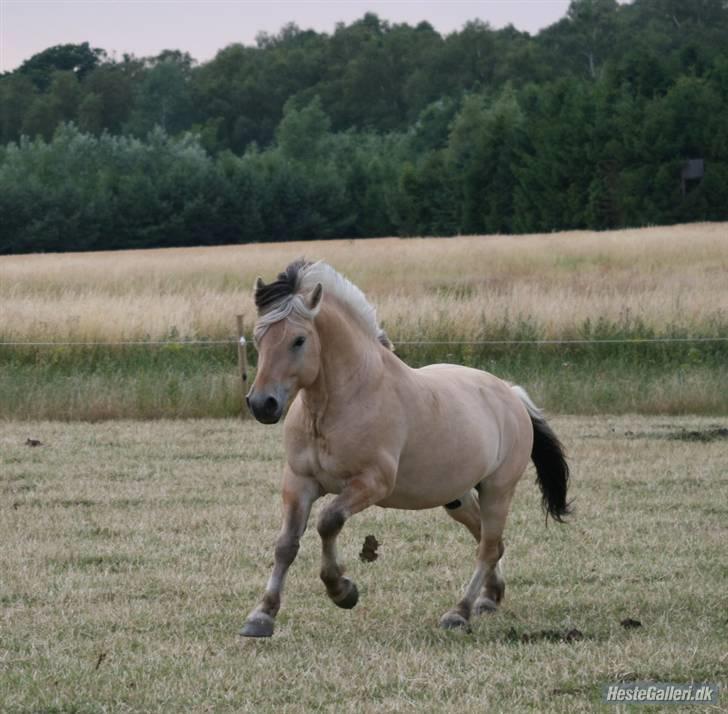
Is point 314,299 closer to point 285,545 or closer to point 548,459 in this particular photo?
point 285,545

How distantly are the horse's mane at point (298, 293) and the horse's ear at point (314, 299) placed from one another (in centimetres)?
2

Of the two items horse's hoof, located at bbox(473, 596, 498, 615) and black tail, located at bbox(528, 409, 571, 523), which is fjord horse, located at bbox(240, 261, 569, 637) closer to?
horse's hoof, located at bbox(473, 596, 498, 615)

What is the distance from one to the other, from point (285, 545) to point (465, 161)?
196 feet

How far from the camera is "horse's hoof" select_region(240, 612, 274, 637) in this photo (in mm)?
5945

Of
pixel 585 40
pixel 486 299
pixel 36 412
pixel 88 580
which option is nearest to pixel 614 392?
pixel 486 299

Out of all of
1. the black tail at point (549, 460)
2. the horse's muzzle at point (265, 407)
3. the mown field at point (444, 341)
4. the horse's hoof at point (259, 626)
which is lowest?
the mown field at point (444, 341)

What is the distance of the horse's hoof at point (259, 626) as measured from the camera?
5.95 m

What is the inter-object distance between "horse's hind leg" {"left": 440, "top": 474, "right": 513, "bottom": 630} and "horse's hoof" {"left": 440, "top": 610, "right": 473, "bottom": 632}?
14cm

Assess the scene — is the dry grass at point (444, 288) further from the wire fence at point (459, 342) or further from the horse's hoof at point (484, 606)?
the horse's hoof at point (484, 606)

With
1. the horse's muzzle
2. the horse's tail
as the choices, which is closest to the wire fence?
the horse's tail

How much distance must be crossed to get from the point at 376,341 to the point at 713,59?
58302 mm

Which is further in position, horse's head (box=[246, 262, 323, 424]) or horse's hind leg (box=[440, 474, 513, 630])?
horse's hind leg (box=[440, 474, 513, 630])

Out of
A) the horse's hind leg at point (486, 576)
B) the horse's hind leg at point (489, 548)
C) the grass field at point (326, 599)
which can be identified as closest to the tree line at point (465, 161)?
the grass field at point (326, 599)

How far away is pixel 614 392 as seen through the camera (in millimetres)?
16078
